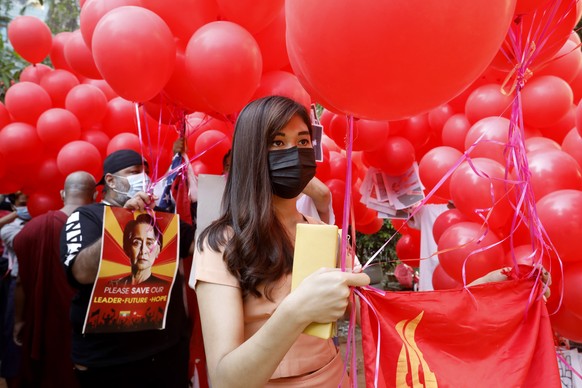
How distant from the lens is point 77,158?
9.29 ft

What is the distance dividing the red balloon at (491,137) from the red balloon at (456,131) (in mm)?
456

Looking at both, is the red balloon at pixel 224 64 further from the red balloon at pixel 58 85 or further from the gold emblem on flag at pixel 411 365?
the red balloon at pixel 58 85

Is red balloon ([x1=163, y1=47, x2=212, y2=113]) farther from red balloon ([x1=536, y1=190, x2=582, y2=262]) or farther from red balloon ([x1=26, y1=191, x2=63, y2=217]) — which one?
red balloon ([x1=26, y1=191, x2=63, y2=217])

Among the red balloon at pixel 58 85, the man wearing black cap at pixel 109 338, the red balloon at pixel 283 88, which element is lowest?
the man wearing black cap at pixel 109 338

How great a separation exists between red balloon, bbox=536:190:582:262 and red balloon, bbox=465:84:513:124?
0.79m

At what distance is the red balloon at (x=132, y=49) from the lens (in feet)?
5.52

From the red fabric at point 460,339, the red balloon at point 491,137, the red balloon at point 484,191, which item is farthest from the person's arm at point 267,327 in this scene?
the red balloon at point 491,137

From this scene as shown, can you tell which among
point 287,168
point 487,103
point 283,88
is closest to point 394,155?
point 487,103

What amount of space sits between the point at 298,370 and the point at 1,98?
5229mm

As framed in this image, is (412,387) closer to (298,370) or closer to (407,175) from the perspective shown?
(298,370)

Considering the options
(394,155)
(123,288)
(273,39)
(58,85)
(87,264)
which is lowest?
(123,288)

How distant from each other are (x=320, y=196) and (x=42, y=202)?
214cm

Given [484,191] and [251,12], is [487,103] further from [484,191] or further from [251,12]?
[251,12]

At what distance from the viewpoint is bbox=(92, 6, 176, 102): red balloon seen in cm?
168
